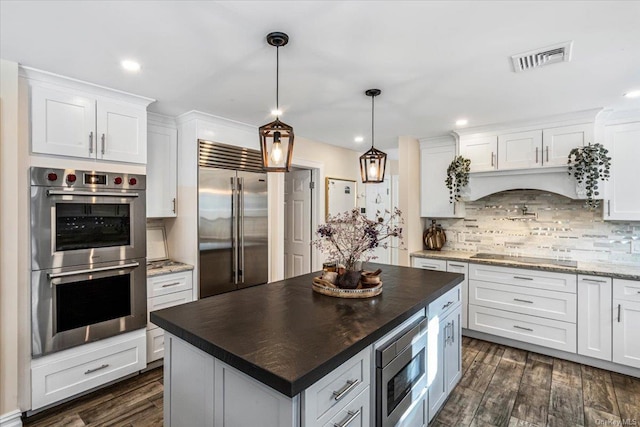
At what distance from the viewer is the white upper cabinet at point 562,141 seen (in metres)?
3.17

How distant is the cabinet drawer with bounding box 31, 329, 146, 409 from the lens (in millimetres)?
2283

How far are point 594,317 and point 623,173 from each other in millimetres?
1410

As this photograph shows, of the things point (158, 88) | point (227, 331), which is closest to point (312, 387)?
point (227, 331)

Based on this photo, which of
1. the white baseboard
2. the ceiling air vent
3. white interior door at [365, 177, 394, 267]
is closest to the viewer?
the ceiling air vent

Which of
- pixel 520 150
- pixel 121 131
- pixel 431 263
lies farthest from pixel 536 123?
pixel 121 131

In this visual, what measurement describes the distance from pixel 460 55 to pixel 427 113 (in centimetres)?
119

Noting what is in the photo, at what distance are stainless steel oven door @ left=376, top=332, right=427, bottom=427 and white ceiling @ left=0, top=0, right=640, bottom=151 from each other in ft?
5.73

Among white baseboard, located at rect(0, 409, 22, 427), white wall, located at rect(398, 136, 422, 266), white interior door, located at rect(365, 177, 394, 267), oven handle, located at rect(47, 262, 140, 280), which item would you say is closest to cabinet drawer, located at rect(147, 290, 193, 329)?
oven handle, located at rect(47, 262, 140, 280)

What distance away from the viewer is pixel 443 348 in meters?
2.26

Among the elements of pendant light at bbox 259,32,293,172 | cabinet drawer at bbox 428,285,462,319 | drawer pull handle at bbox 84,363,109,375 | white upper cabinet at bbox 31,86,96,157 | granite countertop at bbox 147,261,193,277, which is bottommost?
drawer pull handle at bbox 84,363,109,375

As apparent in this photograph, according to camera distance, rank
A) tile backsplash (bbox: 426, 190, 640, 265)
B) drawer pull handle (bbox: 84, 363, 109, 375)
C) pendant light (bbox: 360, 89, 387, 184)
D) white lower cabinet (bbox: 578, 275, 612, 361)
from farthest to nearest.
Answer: tile backsplash (bbox: 426, 190, 640, 265)
white lower cabinet (bbox: 578, 275, 612, 361)
pendant light (bbox: 360, 89, 387, 184)
drawer pull handle (bbox: 84, 363, 109, 375)

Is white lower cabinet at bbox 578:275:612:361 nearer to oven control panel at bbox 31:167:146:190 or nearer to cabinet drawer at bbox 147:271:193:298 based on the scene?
cabinet drawer at bbox 147:271:193:298

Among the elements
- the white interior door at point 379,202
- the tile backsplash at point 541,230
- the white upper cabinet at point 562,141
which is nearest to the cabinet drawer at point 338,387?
the white upper cabinet at point 562,141

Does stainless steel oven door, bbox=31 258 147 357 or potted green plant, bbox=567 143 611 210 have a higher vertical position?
potted green plant, bbox=567 143 611 210
